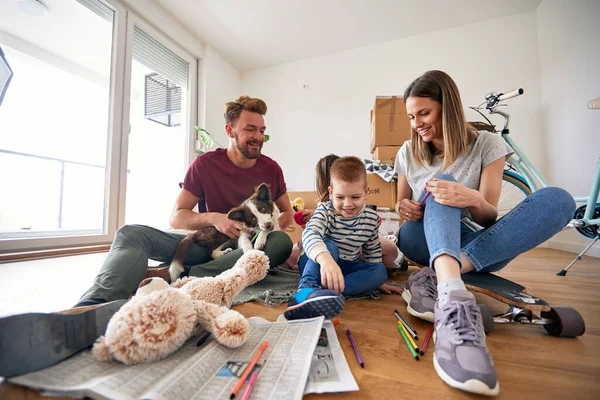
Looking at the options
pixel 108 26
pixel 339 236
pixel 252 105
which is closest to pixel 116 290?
pixel 339 236

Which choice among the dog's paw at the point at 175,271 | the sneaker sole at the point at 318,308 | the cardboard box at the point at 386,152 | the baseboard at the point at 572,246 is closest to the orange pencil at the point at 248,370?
the sneaker sole at the point at 318,308

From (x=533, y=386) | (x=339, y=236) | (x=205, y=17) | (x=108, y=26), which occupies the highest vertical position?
(x=205, y=17)

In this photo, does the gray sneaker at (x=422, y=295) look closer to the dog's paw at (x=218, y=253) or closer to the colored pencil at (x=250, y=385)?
the colored pencil at (x=250, y=385)

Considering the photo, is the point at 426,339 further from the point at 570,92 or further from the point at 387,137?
the point at 570,92

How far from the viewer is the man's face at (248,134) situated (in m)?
1.19

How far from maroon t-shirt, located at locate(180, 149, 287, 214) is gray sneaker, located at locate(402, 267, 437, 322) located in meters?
0.75

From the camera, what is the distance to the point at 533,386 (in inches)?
18.2

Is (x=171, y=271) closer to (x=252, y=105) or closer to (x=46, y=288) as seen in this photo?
(x=46, y=288)

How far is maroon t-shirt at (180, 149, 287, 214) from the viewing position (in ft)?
3.89

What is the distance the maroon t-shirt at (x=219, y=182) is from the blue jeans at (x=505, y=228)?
0.76 meters

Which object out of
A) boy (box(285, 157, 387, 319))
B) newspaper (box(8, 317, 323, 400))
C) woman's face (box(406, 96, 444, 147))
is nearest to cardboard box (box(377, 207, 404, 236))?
boy (box(285, 157, 387, 319))

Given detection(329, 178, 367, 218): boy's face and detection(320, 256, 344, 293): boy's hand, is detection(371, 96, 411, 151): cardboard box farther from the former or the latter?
detection(320, 256, 344, 293): boy's hand

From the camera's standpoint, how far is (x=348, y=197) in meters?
0.94

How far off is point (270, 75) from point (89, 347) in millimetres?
3455
